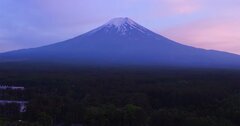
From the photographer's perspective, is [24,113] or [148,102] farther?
[148,102]

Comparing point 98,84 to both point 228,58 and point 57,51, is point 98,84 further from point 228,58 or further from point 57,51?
point 228,58

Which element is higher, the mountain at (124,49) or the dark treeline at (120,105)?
the mountain at (124,49)

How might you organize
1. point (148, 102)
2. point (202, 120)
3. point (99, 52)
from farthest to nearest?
point (99, 52), point (148, 102), point (202, 120)

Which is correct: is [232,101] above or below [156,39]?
below

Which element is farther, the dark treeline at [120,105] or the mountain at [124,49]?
the mountain at [124,49]

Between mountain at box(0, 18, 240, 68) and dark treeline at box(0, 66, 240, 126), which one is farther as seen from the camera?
mountain at box(0, 18, 240, 68)

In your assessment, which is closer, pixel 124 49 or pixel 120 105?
pixel 120 105

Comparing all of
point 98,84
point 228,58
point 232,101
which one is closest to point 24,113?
point 232,101

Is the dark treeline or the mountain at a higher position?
the mountain
